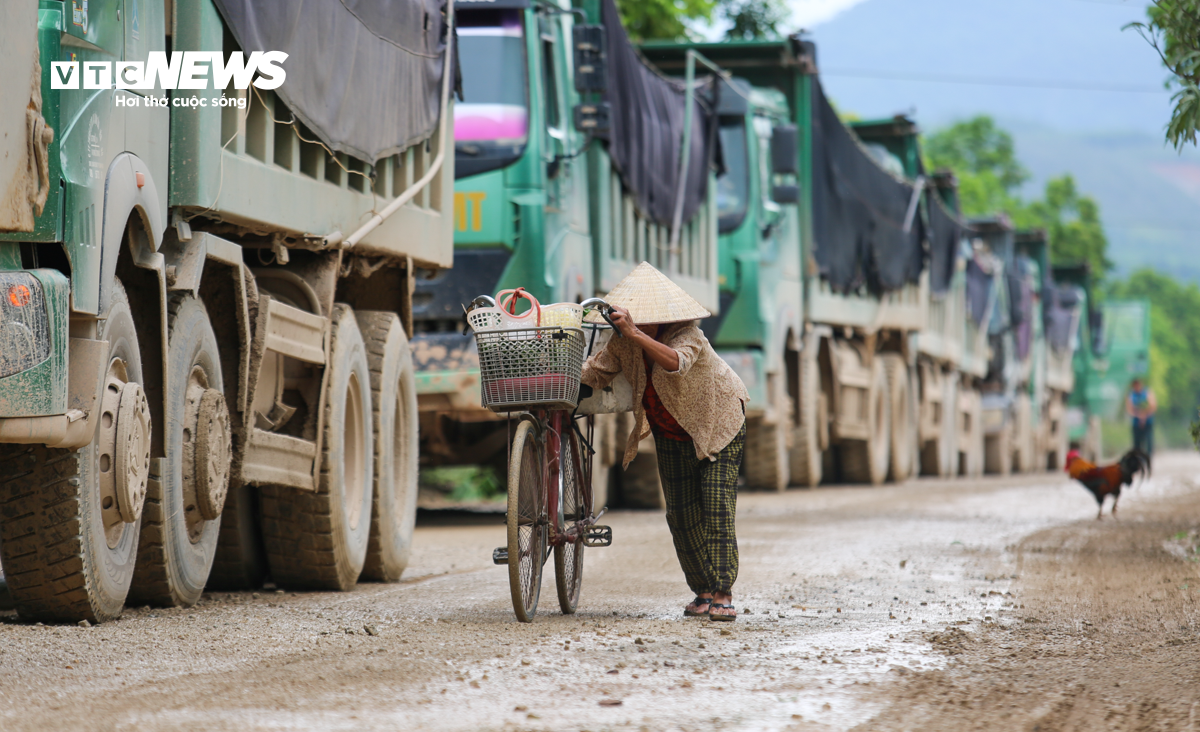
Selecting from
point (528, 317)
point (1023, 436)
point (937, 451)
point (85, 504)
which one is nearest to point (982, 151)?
point (1023, 436)

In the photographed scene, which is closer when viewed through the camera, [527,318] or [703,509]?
[527,318]

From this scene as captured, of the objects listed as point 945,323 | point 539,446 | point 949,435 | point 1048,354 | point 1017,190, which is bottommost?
point 949,435

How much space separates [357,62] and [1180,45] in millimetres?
4424

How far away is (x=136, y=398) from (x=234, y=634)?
885mm

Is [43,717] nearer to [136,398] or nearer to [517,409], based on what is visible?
[136,398]

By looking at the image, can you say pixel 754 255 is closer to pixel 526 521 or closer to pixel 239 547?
pixel 239 547

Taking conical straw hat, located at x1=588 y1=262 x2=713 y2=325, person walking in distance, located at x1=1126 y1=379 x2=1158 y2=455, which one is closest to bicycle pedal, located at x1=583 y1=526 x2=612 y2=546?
conical straw hat, located at x1=588 y1=262 x2=713 y2=325

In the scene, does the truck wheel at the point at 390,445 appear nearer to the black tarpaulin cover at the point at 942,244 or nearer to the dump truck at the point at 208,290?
the dump truck at the point at 208,290

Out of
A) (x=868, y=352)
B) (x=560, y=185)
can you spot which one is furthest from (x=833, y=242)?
(x=560, y=185)

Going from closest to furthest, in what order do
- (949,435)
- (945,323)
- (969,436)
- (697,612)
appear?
(697,612), (949,435), (945,323), (969,436)

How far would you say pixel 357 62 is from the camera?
7445mm

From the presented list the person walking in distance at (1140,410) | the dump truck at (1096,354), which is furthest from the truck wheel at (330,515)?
the dump truck at (1096,354)

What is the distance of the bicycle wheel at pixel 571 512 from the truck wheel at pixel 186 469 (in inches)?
52.3

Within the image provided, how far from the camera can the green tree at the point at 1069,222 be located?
64000mm
